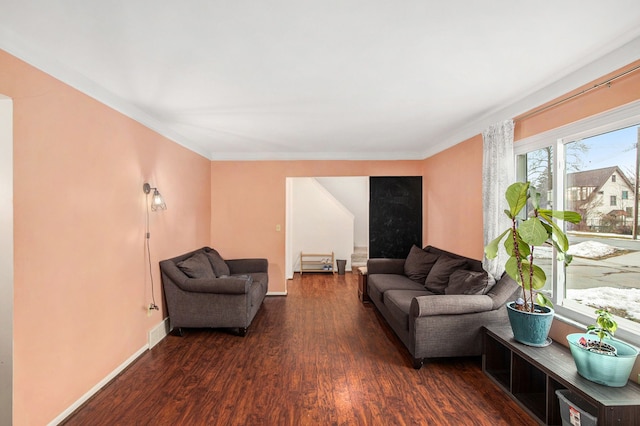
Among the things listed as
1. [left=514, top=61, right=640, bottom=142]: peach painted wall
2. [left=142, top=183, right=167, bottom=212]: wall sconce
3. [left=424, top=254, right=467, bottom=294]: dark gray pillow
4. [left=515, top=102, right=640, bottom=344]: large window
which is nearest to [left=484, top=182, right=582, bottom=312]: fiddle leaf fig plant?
[left=515, top=102, right=640, bottom=344]: large window

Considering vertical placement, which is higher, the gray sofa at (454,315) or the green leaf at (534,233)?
the green leaf at (534,233)

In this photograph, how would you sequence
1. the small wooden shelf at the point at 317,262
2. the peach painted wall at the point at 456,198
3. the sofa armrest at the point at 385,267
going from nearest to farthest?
the peach painted wall at the point at 456,198 → the sofa armrest at the point at 385,267 → the small wooden shelf at the point at 317,262

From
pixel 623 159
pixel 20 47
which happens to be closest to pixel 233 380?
pixel 20 47

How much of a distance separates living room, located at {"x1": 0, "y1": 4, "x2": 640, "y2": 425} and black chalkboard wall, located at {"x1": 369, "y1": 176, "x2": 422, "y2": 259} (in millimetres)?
1096

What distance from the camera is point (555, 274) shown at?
8.29 ft

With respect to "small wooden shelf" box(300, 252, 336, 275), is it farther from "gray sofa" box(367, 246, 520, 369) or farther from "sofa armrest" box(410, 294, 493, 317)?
"sofa armrest" box(410, 294, 493, 317)

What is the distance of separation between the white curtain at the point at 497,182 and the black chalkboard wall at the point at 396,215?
210 centimetres

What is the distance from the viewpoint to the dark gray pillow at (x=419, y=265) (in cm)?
420

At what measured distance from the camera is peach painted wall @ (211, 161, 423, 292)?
203 inches

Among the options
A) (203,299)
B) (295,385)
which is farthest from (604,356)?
(203,299)

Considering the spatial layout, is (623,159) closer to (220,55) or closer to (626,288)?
(626,288)

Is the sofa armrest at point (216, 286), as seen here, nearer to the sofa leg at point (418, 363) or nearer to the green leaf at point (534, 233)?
the sofa leg at point (418, 363)

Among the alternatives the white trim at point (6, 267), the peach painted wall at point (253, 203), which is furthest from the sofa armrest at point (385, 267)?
the white trim at point (6, 267)

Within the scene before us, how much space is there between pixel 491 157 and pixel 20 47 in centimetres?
376
